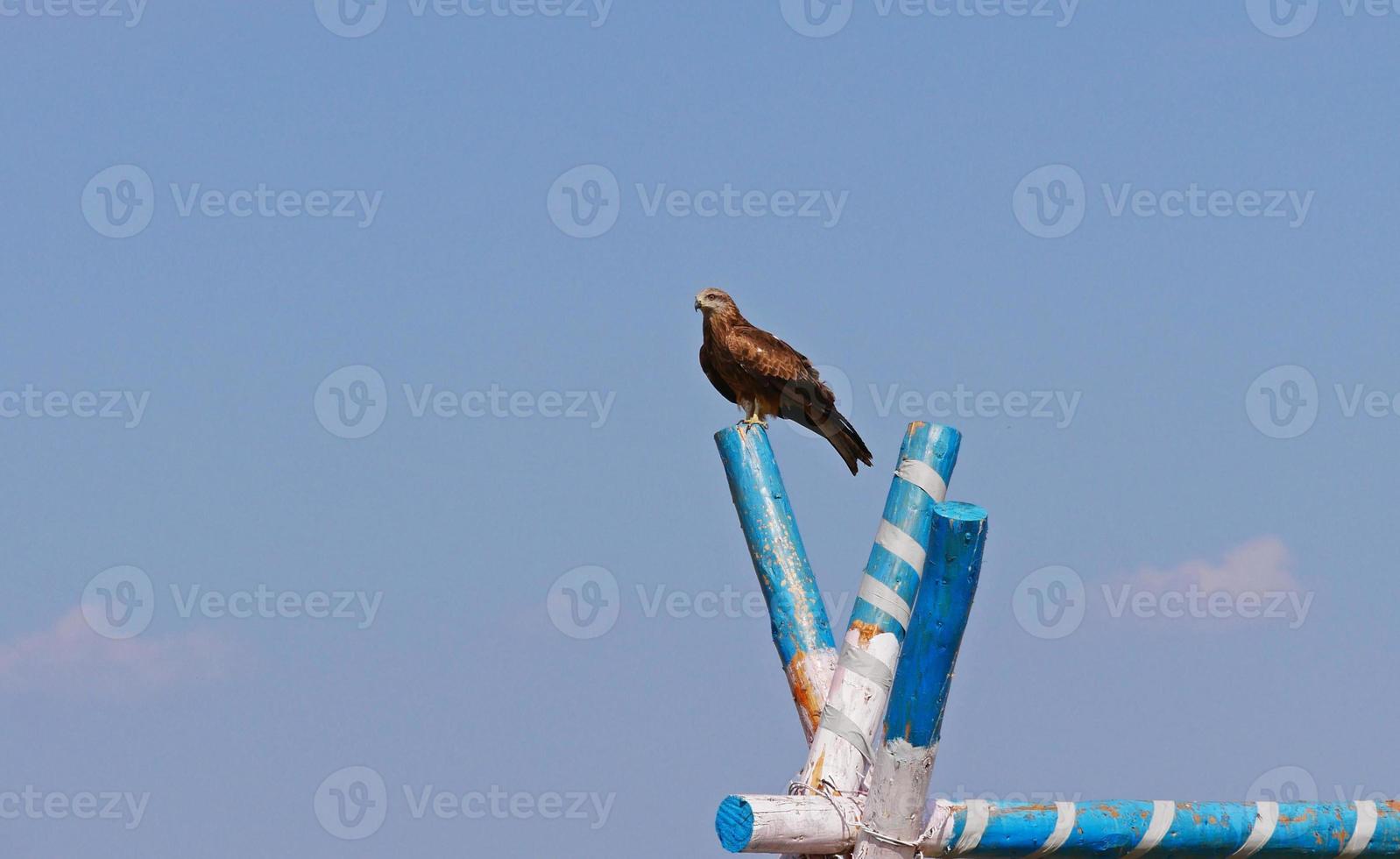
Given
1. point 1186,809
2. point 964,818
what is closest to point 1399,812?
point 1186,809

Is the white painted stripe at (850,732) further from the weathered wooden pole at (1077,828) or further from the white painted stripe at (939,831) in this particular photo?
the white painted stripe at (939,831)

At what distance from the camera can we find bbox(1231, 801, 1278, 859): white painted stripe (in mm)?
6148

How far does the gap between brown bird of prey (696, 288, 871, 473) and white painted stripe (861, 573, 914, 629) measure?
4.09m

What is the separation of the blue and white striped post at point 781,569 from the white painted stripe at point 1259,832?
1.54 metres

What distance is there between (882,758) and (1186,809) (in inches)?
45.9

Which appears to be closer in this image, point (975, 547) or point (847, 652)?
point (975, 547)

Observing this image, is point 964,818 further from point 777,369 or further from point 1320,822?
point 777,369

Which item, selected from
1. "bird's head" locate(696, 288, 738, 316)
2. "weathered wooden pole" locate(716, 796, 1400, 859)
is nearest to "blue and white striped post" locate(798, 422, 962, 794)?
"weathered wooden pole" locate(716, 796, 1400, 859)

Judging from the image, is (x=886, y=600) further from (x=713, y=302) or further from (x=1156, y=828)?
(x=713, y=302)

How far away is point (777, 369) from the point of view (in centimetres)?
1106

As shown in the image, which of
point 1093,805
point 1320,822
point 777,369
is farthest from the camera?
point 777,369

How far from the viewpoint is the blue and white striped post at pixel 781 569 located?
6.68 metres

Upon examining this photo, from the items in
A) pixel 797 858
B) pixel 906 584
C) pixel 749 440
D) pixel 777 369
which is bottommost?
pixel 797 858

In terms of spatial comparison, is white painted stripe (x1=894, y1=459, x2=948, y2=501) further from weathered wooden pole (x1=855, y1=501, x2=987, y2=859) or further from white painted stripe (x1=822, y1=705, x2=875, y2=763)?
white painted stripe (x1=822, y1=705, x2=875, y2=763)
